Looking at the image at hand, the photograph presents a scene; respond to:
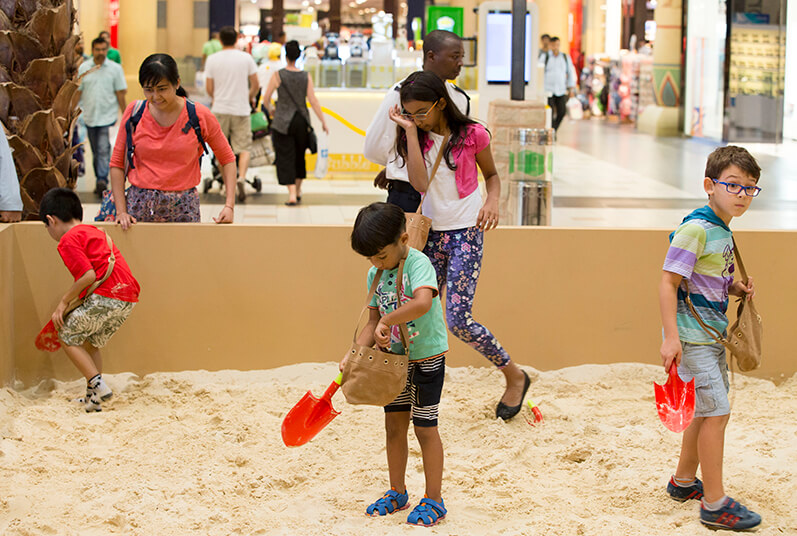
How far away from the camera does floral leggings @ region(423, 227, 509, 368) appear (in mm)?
4391

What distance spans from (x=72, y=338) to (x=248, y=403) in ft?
3.00

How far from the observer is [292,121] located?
10.1 metres

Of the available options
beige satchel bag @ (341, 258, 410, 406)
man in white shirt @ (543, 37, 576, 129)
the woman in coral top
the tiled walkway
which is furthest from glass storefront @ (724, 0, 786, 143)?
beige satchel bag @ (341, 258, 410, 406)

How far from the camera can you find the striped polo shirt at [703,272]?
11.5ft

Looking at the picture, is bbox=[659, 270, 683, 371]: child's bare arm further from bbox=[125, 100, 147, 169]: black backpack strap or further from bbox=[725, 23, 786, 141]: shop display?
bbox=[725, 23, 786, 141]: shop display

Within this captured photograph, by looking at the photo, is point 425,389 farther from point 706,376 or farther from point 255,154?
point 255,154

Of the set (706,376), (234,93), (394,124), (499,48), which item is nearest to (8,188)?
(394,124)

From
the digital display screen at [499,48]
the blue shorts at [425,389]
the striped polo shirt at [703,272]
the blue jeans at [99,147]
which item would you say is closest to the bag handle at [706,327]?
the striped polo shirt at [703,272]

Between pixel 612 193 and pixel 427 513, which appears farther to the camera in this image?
pixel 612 193

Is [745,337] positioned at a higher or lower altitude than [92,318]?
higher

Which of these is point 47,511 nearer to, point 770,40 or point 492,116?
point 492,116

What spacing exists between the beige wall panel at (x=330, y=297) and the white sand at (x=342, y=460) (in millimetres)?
125

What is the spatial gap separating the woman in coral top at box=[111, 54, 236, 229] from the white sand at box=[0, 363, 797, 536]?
0.91 meters

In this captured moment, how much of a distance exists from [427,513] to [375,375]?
55 cm
